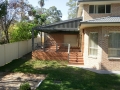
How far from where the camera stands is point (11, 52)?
17.3 meters

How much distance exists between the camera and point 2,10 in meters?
14.7

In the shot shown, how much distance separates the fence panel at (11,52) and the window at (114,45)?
366 inches

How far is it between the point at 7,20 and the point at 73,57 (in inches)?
523

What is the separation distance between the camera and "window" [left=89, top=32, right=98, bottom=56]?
14000 millimetres

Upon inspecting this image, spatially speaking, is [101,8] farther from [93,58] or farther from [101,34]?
[93,58]

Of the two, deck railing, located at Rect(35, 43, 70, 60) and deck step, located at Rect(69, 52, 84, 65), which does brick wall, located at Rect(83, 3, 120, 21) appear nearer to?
deck step, located at Rect(69, 52, 84, 65)

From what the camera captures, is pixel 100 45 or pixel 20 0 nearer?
pixel 100 45

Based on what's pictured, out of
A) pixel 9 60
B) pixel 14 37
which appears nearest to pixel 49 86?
pixel 9 60

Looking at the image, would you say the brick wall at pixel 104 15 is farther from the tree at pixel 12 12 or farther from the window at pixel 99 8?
the tree at pixel 12 12

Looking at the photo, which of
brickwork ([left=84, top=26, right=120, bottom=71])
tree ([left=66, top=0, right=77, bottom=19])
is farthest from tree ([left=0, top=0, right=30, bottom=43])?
tree ([left=66, top=0, right=77, bottom=19])

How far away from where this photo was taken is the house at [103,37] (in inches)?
516

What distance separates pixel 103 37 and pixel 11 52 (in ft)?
30.8

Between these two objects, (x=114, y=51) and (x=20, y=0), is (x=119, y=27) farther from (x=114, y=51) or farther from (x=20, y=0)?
(x=20, y=0)

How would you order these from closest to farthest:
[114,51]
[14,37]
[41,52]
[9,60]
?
[114,51]
[9,60]
[41,52]
[14,37]
